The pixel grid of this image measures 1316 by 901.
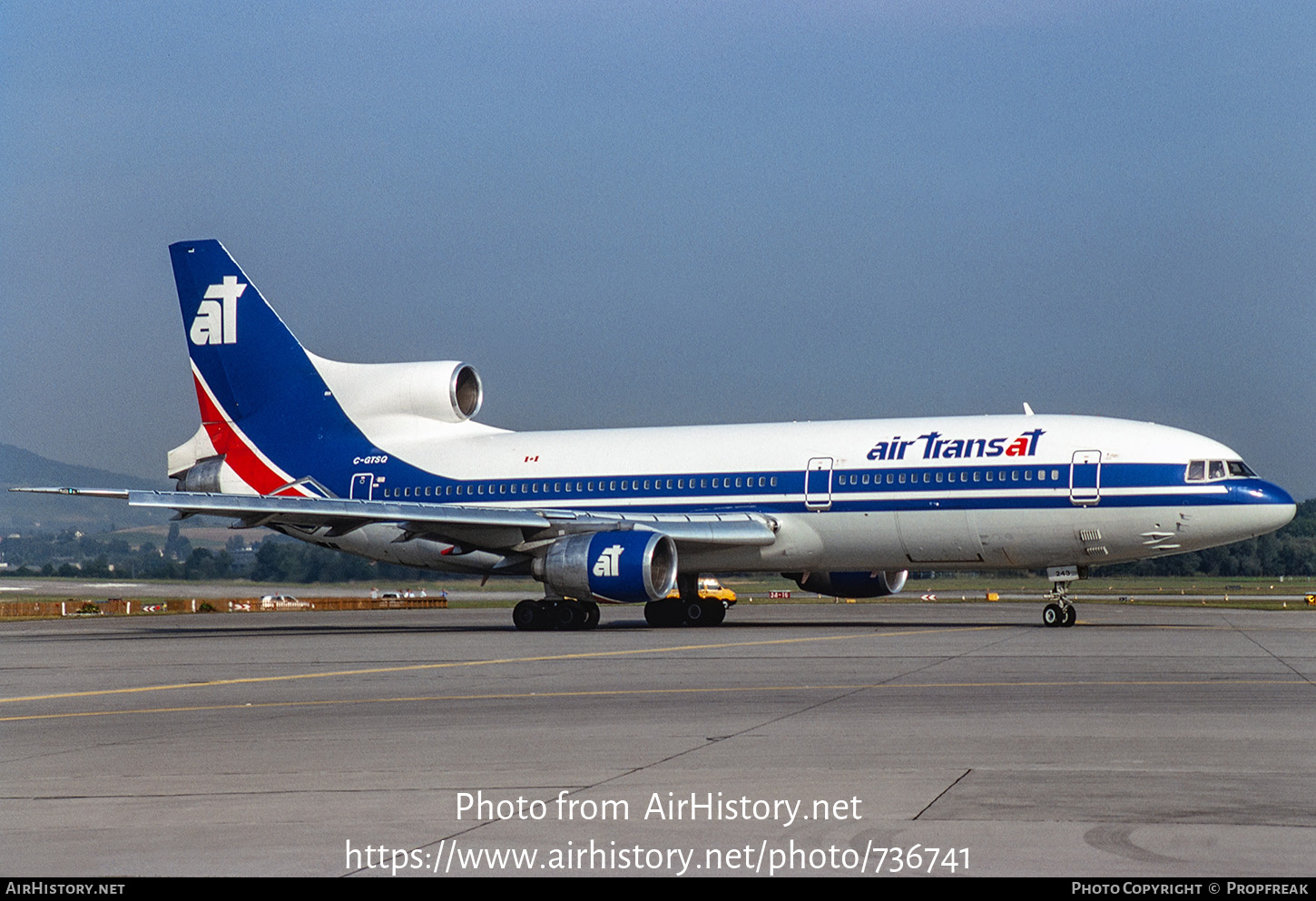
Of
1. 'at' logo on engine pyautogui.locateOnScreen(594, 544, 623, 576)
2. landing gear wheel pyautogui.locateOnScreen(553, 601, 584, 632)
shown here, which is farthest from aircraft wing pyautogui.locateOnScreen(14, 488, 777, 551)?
landing gear wheel pyautogui.locateOnScreen(553, 601, 584, 632)

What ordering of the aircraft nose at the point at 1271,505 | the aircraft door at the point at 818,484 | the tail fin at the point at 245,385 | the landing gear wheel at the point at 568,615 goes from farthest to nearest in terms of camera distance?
the tail fin at the point at 245,385
the landing gear wheel at the point at 568,615
the aircraft door at the point at 818,484
the aircraft nose at the point at 1271,505

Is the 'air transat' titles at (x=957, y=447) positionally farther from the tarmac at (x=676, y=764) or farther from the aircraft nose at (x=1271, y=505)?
the tarmac at (x=676, y=764)

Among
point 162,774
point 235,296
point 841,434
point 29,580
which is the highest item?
point 235,296

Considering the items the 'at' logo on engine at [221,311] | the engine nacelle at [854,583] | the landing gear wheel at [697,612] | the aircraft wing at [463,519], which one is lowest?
the landing gear wheel at [697,612]

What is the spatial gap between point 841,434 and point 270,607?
31055 mm

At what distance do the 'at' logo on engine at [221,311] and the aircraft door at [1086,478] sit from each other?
21197mm

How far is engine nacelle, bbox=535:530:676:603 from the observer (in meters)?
28.3

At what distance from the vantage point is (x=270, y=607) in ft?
180

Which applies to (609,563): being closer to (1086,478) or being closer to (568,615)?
(568,615)

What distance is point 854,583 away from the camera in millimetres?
34500

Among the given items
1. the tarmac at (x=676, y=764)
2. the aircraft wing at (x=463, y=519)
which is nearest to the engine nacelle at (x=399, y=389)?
the aircraft wing at (x=463, y=519)

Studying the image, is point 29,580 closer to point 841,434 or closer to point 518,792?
point 841,434

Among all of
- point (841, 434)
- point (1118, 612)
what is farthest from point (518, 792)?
point (1118, 612)

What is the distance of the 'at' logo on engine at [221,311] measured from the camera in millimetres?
36969
